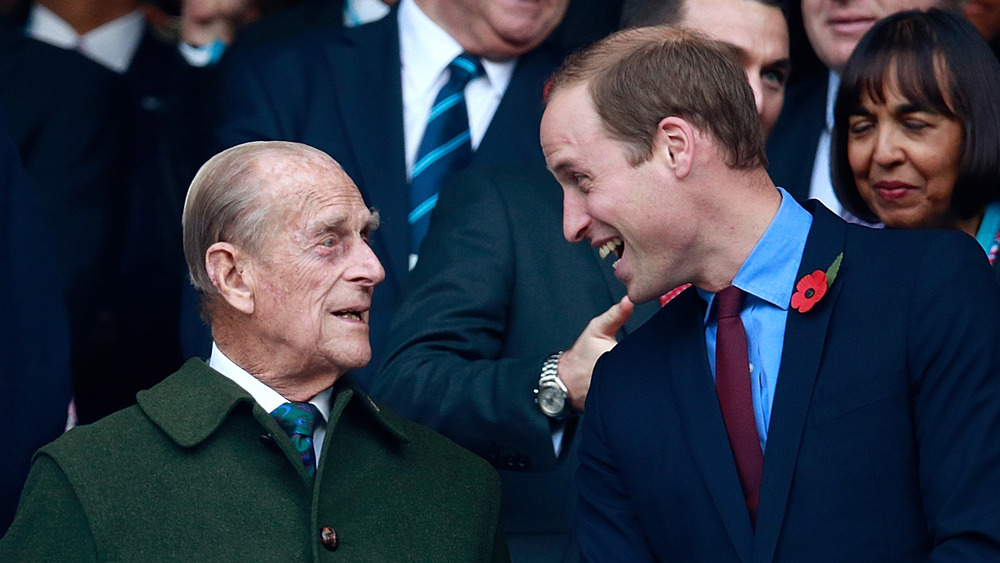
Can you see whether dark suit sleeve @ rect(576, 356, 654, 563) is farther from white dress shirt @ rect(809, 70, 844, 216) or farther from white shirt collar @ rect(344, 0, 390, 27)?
white shirt collar @ rect(344, 0, 390, 27)

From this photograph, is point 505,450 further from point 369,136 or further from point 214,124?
point 214,124

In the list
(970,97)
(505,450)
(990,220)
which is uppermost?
(970,97)

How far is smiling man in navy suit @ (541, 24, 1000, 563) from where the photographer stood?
7.32 feet

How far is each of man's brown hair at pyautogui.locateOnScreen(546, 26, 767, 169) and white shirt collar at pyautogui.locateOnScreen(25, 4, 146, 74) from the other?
103 inches

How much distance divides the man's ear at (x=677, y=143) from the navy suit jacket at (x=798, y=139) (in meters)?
1.27

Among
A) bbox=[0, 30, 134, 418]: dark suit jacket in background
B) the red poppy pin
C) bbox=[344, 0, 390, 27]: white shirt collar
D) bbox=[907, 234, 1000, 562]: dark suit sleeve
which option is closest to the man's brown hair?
the red poppy pin

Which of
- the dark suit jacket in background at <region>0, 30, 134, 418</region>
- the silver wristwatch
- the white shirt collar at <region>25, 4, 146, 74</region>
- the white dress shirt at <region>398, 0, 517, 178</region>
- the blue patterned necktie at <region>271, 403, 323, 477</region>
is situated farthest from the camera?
the white shirt collar at <region>25, 4, 146, 74</region>

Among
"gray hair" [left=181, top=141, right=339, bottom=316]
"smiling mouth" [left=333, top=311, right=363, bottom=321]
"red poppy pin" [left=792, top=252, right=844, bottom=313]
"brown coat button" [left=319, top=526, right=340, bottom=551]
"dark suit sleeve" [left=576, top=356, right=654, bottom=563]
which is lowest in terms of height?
"brown coat button" [left=319, top=526, right=340, bottom=551]

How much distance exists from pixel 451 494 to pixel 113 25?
259 cm

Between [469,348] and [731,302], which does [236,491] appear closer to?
[469,348]

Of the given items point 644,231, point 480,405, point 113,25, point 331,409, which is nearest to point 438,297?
point 480,405

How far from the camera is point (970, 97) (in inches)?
123

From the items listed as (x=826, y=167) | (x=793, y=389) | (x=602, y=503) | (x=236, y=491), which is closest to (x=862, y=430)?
(x=793, y=389)

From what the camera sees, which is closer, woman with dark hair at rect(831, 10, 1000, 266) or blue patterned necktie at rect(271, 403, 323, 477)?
blue patterned necktie at rect(271, 403, 323, 477)
